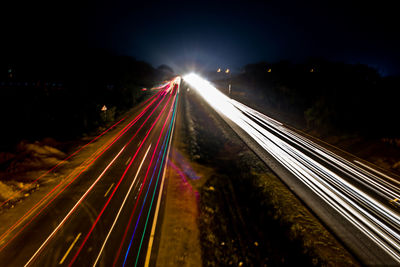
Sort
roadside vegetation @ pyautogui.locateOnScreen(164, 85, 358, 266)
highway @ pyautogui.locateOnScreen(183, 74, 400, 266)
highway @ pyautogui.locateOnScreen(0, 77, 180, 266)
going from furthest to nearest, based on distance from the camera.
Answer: roadside vegetation @ pyautogui.locateOnScreen(164, 85, 358, 266), highway @ pyautogui.locateOnScreen(183, 74, 400, 266), highway @ pyautogui.locateOnScreen(0, 77, 180, 266)

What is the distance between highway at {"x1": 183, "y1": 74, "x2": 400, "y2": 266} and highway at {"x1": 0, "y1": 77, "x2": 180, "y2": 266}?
387 inches

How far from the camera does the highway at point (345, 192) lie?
8805 millimetres

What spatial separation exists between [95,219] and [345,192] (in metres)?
15.7

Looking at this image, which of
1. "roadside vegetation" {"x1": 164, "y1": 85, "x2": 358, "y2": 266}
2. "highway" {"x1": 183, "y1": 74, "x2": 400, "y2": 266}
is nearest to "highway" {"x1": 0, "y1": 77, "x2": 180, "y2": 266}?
"roadside vegetation" {"x1": 164, "y1": 85, "x2": 358, "y2": 266}

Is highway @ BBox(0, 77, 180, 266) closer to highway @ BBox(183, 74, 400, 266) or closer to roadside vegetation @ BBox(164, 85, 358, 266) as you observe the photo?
roadside vegetation @ BBox(164, 85, 358, 266)

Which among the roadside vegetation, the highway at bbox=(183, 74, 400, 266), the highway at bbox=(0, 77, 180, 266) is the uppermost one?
the highway at bbox=(183, 74, 400, 266)

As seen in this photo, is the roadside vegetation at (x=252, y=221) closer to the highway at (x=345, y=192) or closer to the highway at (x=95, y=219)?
the highway at (x=345, y=192)

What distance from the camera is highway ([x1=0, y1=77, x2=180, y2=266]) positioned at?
8469 mm

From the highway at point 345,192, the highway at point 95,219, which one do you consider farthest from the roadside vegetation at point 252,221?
the highway at point 95,219

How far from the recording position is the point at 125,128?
2661 cm

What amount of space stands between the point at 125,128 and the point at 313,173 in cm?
2370

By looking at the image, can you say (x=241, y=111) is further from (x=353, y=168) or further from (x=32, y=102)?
(x=32, y=102)

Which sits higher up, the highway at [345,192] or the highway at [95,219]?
the highway at [345,192]

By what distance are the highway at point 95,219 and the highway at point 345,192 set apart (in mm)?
9823
